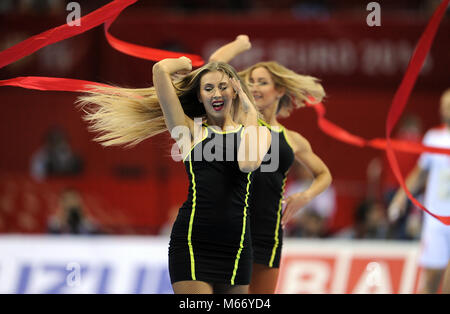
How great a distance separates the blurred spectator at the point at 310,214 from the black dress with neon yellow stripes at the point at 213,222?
466cm

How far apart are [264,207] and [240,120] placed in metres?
0.78

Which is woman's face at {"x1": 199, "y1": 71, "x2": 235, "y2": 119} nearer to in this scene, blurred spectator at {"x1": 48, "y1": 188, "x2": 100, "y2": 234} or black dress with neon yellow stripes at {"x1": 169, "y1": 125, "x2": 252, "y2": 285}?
black dress with neon yellow stripes at {"x1": 169, "y1": 125, "x2": 252, "y2": 285}

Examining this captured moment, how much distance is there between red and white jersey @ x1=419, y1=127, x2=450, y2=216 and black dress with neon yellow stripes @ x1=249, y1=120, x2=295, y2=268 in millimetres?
2419

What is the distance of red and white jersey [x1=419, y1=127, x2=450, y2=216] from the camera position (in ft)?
24.1

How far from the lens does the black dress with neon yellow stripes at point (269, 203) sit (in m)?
5.42

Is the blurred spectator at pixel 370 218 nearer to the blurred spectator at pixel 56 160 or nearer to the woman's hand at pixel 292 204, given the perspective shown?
the blurred spectator at pixel 56 160

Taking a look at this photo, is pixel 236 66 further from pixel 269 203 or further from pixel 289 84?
pixel 269 203

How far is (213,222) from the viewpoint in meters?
4.57

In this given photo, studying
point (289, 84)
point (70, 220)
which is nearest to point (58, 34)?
point (289, 84)

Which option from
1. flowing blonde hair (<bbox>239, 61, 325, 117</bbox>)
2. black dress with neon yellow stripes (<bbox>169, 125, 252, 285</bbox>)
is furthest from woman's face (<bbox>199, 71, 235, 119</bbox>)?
flowing blonde hair (<bbox>239, 61, 325, 117</bbox>)

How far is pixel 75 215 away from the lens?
9633 millimetres

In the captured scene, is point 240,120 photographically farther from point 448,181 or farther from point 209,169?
point 448,181

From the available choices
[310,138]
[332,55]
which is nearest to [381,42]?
[332,55]

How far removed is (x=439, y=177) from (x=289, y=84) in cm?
238
